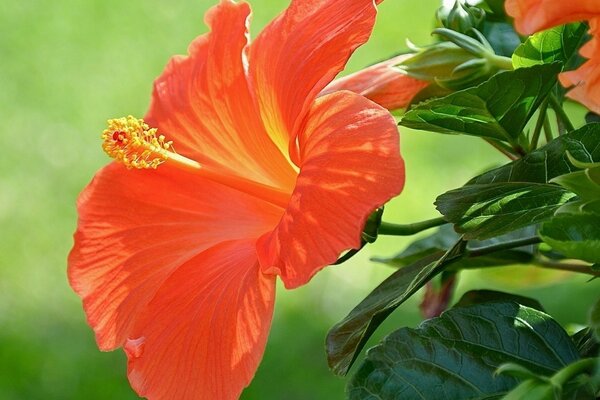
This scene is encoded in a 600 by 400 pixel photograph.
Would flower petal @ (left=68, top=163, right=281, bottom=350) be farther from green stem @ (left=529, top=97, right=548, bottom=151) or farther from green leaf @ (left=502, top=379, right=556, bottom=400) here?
green leaf @ (left=502, top=379, right=556, bottom=400)

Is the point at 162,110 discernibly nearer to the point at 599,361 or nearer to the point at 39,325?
the point at 599,361

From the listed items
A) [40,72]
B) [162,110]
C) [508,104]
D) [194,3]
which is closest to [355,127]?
[508,104]

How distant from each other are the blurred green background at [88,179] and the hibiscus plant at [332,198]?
179cm

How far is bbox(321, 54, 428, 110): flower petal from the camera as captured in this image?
3.22 feet

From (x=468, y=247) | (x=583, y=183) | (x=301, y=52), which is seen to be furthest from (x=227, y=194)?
(x=583, y=183)

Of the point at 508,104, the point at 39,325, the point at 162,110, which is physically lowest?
the point at 39,325

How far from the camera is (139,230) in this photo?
96 centimetres

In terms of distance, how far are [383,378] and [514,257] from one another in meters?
0.40

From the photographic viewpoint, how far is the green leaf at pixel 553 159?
2.51ft

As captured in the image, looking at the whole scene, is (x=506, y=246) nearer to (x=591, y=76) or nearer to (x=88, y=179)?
(x=591, y=76)

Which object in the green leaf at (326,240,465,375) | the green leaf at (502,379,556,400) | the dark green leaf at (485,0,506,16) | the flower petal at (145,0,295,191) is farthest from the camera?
the dark green leaf at (485,0,506,16)

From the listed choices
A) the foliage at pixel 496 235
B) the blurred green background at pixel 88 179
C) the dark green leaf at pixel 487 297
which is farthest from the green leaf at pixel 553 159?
the blurred green background at pixel 88 179

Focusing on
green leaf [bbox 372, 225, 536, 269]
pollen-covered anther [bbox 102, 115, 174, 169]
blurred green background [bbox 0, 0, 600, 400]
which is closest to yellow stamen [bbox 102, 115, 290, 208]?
pollen-covered anther [bbox 102, 115, 174, 169]

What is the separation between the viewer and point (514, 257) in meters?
1.13
